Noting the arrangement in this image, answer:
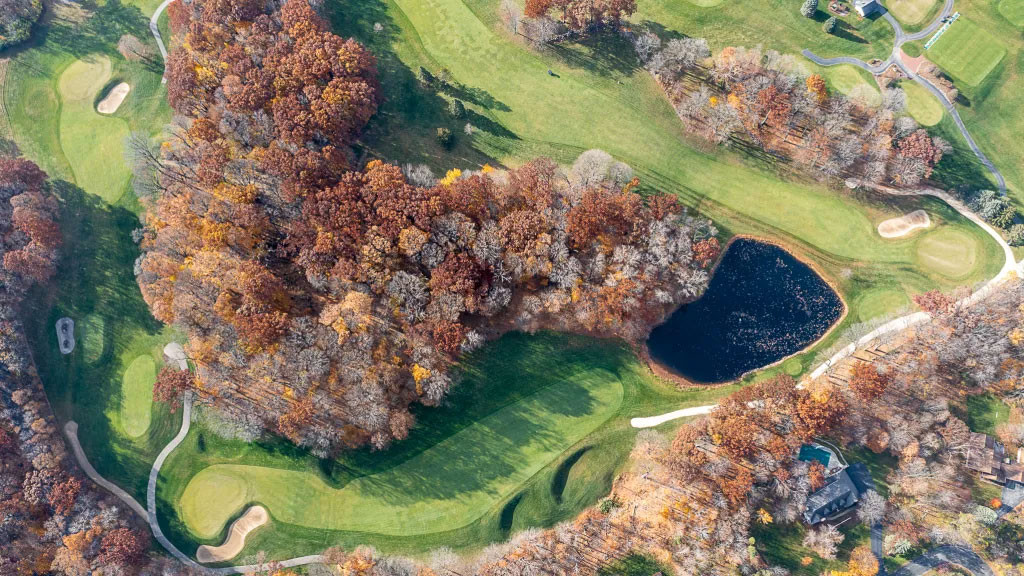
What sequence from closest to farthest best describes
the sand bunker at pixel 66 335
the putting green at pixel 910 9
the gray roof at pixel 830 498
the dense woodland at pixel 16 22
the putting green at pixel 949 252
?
the gray roof at pixel 830 498 → the sand bunker at pixel 66 335 → the putting green at pixel 949 252 → the putting green at pixel 910 9 → the dense woodland at pixel 16 22

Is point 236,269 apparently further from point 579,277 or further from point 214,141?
point 579,277

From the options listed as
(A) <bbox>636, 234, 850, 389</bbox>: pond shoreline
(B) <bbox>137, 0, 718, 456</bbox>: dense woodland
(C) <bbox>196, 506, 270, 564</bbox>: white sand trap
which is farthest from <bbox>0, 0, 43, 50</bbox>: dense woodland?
(A) <bbox>636, 234, 850, 389</bbox>: pond shoreline

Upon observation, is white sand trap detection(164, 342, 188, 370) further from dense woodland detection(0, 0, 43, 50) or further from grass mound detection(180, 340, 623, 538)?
dense woodland detection(0, 0, 43, 50)

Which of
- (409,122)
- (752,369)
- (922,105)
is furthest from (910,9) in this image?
(409,122)

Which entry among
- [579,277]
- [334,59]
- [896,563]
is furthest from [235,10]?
[896,563]

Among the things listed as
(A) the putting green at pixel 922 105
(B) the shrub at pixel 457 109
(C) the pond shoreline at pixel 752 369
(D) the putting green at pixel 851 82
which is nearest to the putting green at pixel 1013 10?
(A) the putting green at pixel 922 105

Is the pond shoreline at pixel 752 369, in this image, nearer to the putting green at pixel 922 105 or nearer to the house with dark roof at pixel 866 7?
the putting green at pixel 922 105

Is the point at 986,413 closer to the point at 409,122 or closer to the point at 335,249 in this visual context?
the point at 335,249
